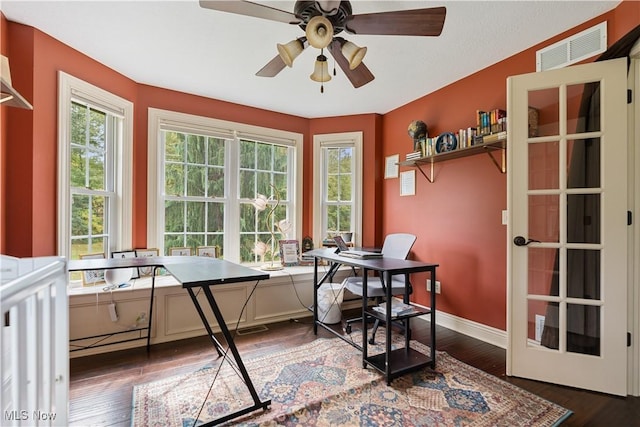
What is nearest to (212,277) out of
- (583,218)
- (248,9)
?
(248,9)

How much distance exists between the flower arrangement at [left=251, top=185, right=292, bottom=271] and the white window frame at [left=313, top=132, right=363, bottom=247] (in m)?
0.42

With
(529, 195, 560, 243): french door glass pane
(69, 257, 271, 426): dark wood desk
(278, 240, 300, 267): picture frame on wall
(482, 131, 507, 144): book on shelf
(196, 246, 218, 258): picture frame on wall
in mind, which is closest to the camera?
(69, 257, 271, 426): dark wood desk

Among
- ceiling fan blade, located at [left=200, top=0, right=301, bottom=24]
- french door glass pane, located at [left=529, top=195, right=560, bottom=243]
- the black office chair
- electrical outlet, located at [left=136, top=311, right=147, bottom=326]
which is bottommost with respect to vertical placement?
electrical outlet, located at [left=136, top=311, right=147, bottom=326]

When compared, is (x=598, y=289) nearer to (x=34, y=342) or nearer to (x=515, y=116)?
(x=515, y=116)

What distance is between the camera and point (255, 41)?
91.4 inches

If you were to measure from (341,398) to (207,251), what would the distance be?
7.19 feet

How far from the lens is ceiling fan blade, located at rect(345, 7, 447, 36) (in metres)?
1.55

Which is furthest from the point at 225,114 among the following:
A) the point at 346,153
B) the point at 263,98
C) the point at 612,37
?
the point at 612,37

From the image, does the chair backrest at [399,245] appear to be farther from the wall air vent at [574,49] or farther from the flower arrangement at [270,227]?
the wall air vent at [574,49]

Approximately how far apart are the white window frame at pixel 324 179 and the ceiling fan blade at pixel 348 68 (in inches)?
70.6

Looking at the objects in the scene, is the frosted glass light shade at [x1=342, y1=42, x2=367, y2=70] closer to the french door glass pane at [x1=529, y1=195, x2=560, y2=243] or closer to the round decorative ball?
the french door glass pane at [x1=529, y1=195, x2=560, y2=243]

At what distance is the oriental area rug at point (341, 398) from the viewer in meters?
1.65

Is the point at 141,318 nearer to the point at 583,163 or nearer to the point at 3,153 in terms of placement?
the point at 3,153

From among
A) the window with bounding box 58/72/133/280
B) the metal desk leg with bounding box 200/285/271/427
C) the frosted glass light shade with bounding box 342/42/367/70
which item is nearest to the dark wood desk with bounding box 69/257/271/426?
the metal desk leg with bounding box 200/285/271/427
